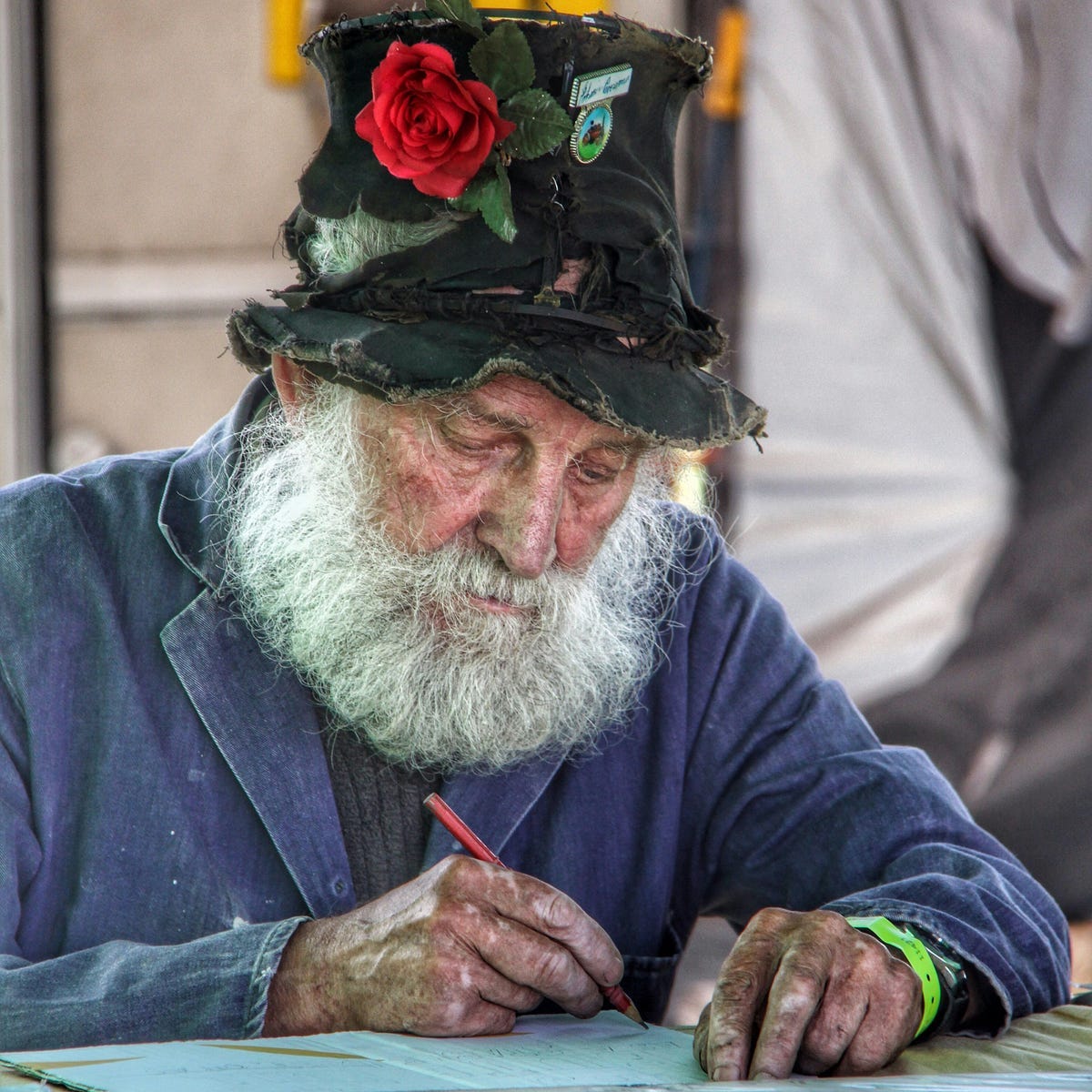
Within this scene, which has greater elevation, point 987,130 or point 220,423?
point 987,130

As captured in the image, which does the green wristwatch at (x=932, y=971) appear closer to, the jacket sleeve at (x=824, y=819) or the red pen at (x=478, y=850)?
the jacket sleeve at (x=824, y=819)

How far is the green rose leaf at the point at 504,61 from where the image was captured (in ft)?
6.59

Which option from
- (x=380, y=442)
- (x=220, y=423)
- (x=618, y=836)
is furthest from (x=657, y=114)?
(x=618, y=836)

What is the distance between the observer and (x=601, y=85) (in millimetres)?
2096

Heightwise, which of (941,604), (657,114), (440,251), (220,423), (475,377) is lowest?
(941,604)

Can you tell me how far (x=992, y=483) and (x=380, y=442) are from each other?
2456 millimetres

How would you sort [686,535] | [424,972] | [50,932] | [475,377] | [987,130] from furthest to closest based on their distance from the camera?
[987,130] → [686,535] → [50,932] → [475,377] → [424,972]

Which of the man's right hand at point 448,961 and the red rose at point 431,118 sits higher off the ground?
the red rose at point 431,118

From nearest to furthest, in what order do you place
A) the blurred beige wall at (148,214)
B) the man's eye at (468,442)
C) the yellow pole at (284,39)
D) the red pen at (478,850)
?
1. the red pen at (478,850)
2. the man's eye at (468,442)
3. the yellow pole at (284,39)
4. the blurred beige wall at (148,214)

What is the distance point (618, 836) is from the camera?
2.42 metres

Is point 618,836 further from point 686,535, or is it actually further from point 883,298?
point 883,298

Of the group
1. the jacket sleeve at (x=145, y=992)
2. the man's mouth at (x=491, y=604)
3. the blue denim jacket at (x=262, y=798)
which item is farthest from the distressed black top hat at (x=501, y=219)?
the jacket sleeve at (x=145, y=992)

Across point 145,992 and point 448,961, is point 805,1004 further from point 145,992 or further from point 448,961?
point 145,992

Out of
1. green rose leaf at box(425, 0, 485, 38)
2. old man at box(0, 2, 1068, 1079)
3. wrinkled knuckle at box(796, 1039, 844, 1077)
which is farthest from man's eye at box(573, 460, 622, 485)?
wrinkled knuckle at box(796, 1039, 844, 1077)
